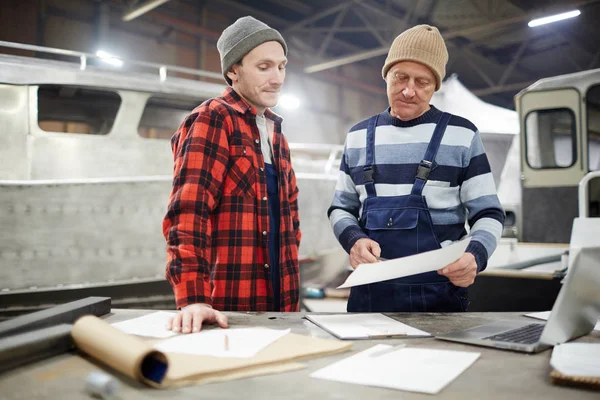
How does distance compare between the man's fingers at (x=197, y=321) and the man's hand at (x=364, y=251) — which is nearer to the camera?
the man's fingers at (x=197, y=321)

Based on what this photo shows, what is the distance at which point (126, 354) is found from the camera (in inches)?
33.6

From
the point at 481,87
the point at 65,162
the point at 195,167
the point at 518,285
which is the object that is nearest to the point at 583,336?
the point at 195,167

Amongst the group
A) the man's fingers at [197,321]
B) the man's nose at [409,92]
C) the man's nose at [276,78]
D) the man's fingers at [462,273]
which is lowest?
the man's fingers at [197,321]

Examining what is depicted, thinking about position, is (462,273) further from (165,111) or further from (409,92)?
(165,111)

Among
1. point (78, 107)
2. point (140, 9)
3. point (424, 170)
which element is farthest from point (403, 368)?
point (140, 9)

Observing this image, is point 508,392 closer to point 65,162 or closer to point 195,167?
point 195,167

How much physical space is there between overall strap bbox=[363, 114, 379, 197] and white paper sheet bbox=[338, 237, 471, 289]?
461 mm

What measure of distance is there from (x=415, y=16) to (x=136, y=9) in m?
5.14

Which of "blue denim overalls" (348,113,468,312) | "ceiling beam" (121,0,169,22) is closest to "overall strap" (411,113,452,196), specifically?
"blue denim overalls" (348,113,468,312)

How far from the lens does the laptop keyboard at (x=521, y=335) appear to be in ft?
3.73

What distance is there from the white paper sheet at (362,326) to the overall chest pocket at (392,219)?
1.00ft

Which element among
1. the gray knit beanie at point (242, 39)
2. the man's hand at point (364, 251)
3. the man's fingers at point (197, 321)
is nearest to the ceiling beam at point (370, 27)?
the gray knit beanie at point (242, 39)

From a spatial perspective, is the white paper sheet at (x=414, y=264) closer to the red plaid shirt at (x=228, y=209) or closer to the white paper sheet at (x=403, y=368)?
the white paper sheet at (x=403, y=368)

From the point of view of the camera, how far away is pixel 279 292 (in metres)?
1.80
